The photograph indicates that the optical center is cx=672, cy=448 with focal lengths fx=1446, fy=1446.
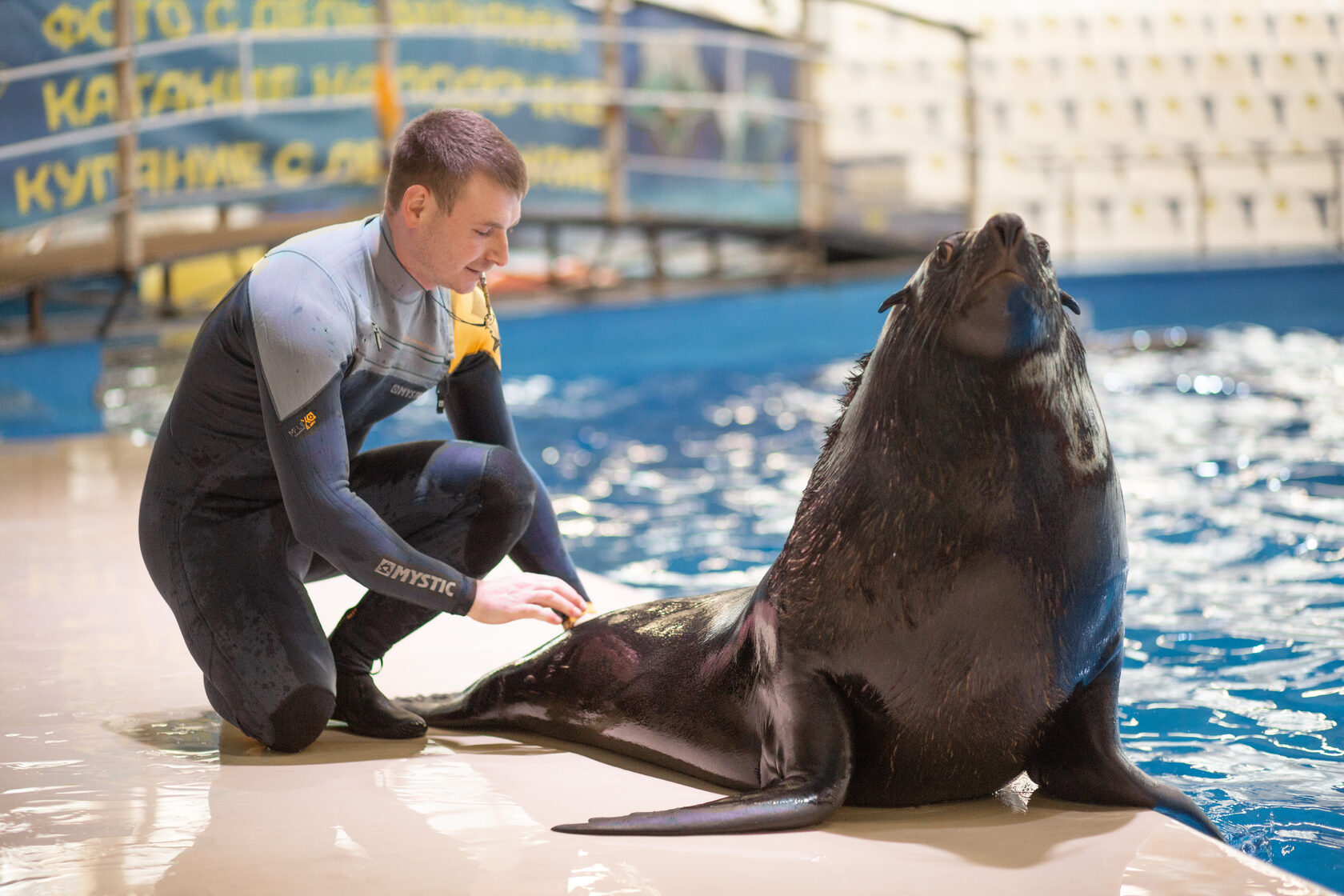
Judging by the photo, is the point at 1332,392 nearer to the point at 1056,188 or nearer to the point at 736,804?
the point at 736,804

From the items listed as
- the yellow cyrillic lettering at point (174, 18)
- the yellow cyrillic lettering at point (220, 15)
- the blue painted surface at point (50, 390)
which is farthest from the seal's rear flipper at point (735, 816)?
the yellow cyrillic lettering at point (220, 15)

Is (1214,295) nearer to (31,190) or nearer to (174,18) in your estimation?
(174,18)

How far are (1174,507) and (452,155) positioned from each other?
3.39 meters

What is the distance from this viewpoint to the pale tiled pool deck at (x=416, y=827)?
1.74 metres

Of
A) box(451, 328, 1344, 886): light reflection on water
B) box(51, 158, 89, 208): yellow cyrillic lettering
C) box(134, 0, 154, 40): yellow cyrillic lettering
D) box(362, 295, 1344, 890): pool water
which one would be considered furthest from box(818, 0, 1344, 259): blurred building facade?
box(51, 158, 89, 208): yellow cyrillic lettering

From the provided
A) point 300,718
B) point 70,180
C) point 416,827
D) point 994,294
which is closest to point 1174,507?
point 994,294

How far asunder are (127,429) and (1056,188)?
11869 mm

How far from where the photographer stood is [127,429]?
637 centimetres

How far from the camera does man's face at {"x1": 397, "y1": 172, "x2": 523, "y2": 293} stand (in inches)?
90.0

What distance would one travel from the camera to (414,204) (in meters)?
2.33

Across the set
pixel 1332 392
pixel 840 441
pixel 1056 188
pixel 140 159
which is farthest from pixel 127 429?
pixel 1056 188

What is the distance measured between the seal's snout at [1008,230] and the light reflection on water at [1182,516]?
3.09ft

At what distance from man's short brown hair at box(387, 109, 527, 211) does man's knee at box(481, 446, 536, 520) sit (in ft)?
1.63

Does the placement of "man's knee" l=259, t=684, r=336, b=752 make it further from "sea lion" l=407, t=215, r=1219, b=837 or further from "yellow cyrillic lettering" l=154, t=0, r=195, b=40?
"yellow cyrillic lettering" l=154, t=0, r=195, b=40
